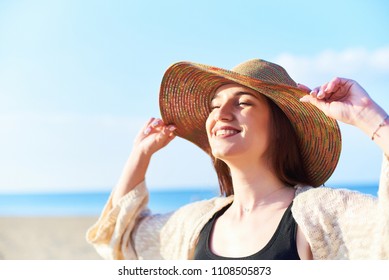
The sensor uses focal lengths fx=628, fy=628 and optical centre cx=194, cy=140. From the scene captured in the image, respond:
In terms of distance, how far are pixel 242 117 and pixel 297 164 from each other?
1.08 ft

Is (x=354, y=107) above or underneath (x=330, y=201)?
above

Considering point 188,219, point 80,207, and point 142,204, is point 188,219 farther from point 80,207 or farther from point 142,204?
point 80,207

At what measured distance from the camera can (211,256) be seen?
2.21m

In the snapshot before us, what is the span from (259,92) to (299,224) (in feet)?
1.69

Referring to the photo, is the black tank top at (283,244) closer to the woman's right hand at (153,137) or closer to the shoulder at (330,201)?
the shoulder at (330,201)

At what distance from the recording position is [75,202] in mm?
18250

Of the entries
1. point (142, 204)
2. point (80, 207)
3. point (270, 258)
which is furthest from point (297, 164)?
point (80, 207)

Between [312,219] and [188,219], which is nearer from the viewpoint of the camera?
[312,219]

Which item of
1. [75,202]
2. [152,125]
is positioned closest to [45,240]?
[152,125]

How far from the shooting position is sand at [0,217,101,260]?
7.09m

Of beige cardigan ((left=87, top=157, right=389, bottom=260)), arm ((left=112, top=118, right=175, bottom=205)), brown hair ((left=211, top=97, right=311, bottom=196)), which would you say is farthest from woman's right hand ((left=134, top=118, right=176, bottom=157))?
brown hair ((left=211, top=97, right=311, bottom=196))

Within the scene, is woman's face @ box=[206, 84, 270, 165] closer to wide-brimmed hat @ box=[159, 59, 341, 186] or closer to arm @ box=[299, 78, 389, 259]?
wide-brimmed hat @ box=[159, 59, 341, 186]

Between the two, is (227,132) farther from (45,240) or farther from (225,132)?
(45,240)
